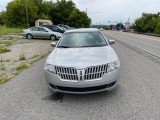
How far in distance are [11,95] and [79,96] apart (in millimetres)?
1698

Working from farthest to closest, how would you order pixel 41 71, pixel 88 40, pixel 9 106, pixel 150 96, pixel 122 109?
pixel 41 71 → pixel 88 40 → pixel 150 96 → pixel 9 106 → pixel 122 109

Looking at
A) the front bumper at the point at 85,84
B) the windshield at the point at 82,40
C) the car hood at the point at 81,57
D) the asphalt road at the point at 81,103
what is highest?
the windshield at the point at 82,40

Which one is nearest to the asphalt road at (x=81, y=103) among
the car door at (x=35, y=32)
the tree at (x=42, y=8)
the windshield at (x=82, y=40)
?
the windshield at (x=82, y=40)

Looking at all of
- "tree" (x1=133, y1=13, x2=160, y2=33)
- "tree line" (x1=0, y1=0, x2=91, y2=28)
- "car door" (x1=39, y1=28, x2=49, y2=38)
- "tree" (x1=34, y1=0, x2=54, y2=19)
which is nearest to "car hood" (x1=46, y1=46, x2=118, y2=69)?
"car door" (x1=39, y1=28, x2=49, y2=38)

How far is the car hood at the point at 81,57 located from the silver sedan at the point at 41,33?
689 inches

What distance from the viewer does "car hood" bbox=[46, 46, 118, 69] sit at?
465 centimetres

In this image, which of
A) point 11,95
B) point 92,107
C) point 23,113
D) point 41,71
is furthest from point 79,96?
point 41,71

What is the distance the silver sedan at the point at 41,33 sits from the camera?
23.1 meters

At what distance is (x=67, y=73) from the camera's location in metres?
4.56

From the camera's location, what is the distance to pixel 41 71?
7699mm

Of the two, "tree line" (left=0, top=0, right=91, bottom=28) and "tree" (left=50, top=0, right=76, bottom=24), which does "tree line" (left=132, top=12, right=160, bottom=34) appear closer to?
"tree line" (left=0, top=0, right=91, bottom=28)

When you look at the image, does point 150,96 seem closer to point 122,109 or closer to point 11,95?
point 122,109

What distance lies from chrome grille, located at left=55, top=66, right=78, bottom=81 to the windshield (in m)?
1.65

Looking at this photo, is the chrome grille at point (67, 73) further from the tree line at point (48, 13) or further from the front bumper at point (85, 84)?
the tree line at point (48, 13)
